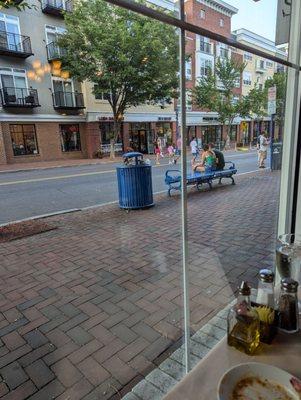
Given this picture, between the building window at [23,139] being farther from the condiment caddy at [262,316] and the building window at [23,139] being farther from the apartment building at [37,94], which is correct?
the condiment caddy at [262,316]

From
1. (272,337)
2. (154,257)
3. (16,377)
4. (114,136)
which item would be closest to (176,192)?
(154,257)

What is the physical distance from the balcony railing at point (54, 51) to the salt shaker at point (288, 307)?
20.6 metres

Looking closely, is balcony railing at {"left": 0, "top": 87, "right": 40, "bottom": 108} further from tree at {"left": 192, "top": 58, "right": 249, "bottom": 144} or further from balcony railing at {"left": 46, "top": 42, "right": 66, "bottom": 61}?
tree at {"left": 192, "top": 58, "right": 249, "bottom": 144}

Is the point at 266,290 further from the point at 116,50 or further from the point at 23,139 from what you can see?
the point at 23,139

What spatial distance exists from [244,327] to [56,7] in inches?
767

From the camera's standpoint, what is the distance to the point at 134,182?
6418 mm

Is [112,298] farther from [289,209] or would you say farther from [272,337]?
[272,337]

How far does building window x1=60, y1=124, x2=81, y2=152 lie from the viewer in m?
22.8

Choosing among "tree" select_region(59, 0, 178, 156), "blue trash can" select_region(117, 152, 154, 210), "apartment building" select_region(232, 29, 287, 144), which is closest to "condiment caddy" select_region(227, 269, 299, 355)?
"apartment building" select_region(232, 29, 287, 144)

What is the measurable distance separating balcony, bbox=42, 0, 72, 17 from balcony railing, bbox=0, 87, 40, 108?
5259 mm

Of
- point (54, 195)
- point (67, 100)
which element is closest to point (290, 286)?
point (54, 195)

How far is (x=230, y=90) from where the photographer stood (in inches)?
538

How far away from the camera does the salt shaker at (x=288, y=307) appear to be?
3.94 ft

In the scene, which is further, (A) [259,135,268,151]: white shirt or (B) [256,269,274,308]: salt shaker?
(A) [259,135,268,151]: white shirt
